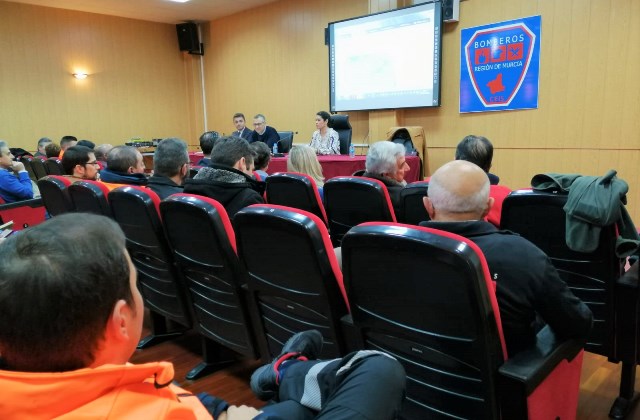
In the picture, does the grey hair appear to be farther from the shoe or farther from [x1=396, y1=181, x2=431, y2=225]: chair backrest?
the shoe

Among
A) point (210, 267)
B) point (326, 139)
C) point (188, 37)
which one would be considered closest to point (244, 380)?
point (210, 267)

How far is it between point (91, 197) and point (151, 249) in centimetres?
63

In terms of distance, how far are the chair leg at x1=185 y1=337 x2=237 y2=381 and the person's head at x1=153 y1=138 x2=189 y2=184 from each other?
1.07m

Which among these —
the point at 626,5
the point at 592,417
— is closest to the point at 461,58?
the point at 626,5

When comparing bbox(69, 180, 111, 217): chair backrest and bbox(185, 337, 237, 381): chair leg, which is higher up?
bbox(69, 180, 111, 217): chair backrest

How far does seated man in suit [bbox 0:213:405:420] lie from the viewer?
0.61 metres

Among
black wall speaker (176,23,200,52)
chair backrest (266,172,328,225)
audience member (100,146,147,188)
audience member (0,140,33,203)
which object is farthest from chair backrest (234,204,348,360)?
black wall speaker (176,23,200,52)

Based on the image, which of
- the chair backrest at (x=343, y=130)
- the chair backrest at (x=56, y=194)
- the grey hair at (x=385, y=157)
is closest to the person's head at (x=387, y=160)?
the grey hair at (x=385, y=157)

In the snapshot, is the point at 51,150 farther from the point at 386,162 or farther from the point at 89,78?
the point at 386,162

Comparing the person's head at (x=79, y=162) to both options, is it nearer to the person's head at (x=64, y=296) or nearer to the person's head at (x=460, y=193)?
the person's head at (x=460, y=193)

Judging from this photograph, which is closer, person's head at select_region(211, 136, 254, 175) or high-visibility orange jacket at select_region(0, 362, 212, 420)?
high-visibility orange jacket at select_region(0, 362, 212, 420)

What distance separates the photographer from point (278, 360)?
90 centimetres

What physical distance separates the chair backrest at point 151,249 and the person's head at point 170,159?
1.54 feet

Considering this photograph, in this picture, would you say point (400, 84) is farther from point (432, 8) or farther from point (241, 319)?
point (241, 319)
